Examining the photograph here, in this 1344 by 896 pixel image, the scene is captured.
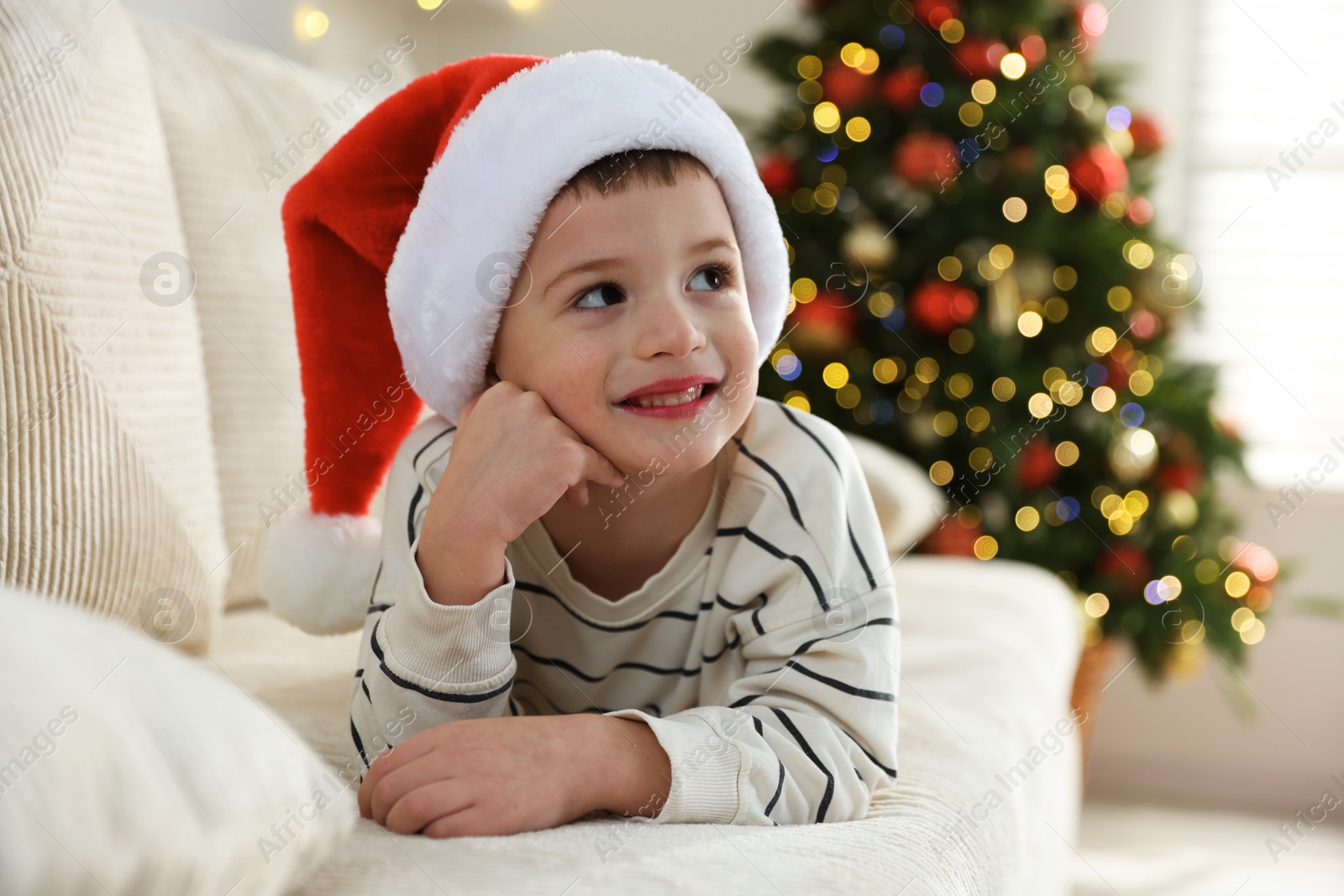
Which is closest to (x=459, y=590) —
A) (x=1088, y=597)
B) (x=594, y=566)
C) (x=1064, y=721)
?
(x=594, y=566)

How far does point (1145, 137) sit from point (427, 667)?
1.97 meters

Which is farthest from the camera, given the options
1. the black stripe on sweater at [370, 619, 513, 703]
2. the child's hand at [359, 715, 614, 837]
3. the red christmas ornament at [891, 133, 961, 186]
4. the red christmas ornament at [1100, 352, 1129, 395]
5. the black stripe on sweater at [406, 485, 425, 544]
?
the red christmas ornament at [1100, 352, 1129, 395]

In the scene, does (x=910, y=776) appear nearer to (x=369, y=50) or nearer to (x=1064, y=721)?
(x=1064, y=721)

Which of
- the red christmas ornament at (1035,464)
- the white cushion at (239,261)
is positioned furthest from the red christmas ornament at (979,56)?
the white cushion at (239,261)

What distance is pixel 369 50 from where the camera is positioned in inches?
89.0

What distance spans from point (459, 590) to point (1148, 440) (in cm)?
169

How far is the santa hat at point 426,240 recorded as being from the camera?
2.52 ft

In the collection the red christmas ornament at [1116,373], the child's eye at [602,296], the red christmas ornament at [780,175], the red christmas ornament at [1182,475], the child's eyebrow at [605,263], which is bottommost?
the red christmas ornament at [1182,475]

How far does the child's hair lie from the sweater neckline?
0.23m

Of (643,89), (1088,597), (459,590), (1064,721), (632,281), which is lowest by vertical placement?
(1088,597)

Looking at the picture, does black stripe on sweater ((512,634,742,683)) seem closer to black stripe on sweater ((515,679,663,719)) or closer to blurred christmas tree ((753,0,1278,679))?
black stripe on sweater ((515,679,663,719))

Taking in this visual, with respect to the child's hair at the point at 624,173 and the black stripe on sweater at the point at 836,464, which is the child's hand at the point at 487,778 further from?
the child's hair at the point at 624,173

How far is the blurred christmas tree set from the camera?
202 cm

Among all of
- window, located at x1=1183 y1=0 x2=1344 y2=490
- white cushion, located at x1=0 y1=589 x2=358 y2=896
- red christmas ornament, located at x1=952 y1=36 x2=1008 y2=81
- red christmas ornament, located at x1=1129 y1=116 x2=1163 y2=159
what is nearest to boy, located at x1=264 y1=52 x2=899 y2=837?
white cushion, located at x1=0 y1=589 x2=358 y2=896
